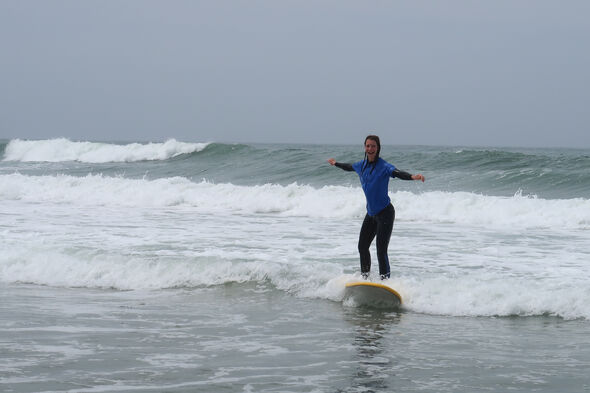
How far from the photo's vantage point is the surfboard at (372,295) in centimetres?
783

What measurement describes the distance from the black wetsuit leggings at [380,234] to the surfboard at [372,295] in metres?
0.47

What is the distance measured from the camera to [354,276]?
28.0 feet

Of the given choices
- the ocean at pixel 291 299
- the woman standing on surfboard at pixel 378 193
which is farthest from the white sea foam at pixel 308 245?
the woman standing on surfboard at pixel 378 193

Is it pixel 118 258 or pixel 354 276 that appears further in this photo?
pixel 118 258

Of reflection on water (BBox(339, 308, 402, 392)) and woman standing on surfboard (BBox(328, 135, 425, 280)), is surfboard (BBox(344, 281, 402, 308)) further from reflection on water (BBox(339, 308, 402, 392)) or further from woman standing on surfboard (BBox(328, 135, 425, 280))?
woman standing on surfboard (BBox(328, 135, 425, 280))

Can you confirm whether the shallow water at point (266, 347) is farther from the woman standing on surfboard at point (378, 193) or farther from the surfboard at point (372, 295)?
the woman standing on surfboard at point (378, 193)

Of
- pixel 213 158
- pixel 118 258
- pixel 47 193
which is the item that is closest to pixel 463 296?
pixel 118 258

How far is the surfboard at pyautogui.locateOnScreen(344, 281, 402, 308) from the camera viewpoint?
7832 millimetres

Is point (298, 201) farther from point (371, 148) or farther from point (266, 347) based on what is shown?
point (266, 347)

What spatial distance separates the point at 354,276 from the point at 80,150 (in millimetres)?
44250

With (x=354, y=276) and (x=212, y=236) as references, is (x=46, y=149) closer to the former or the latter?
(x=212, y=236)

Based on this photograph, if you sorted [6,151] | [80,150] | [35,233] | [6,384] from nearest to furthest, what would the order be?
1. [6,384]
2. [35,233]
3. [80,150]
4. [6,151]

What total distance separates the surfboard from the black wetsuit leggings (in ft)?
1.53

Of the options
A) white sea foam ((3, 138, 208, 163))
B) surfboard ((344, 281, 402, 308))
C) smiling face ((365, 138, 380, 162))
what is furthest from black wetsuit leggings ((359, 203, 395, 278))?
white sea foam ((3, 138, 208, 163))
